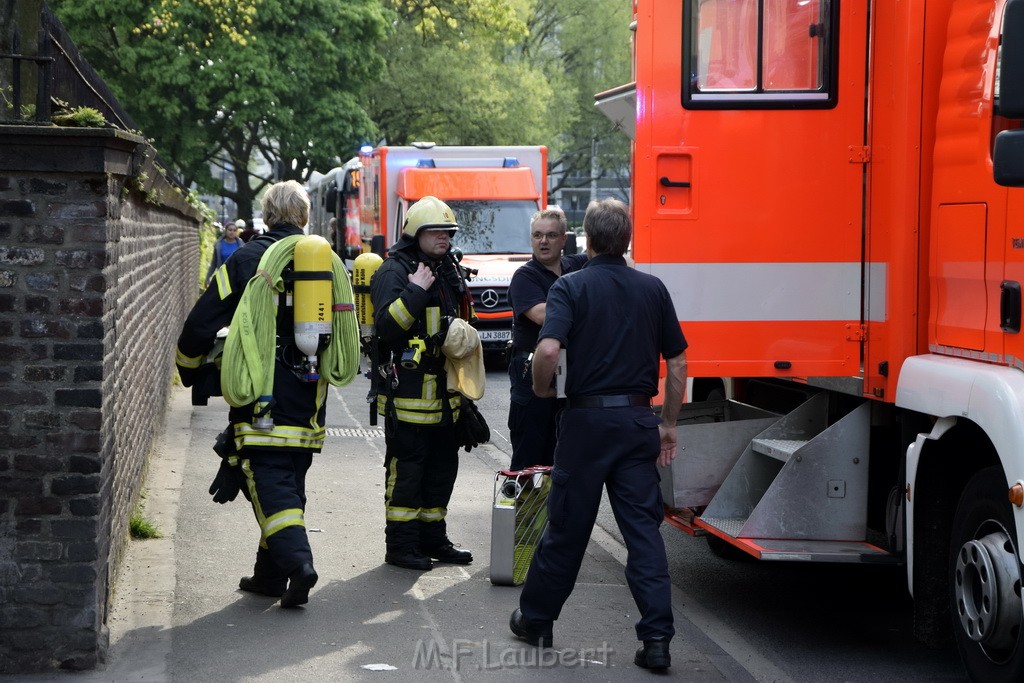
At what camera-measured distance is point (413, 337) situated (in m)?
6.59

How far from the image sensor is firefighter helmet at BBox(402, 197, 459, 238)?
6582 mm

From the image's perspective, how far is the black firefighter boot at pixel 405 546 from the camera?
262 inches

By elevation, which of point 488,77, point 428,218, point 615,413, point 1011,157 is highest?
point 488,77

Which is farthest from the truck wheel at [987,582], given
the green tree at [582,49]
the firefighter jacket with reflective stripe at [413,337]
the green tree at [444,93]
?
the green tree at [582,49]

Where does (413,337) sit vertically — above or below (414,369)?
above

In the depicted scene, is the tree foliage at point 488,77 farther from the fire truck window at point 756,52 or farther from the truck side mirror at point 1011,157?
A: the truck side mirror at point 1011,157

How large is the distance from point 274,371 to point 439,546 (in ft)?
4.95

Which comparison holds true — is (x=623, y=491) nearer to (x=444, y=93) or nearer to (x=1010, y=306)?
(x=1010, y=306)

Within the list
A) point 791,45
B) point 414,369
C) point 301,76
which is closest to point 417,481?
point 414,369

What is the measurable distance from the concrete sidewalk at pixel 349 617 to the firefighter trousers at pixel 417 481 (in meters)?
0.19

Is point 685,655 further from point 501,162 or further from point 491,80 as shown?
point 491,80

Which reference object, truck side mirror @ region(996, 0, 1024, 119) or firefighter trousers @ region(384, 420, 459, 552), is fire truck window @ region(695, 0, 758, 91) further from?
firefighter trousers @ region(384, 420, 459, 552)

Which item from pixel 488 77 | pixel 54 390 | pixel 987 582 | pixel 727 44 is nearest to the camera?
pixel 987 582

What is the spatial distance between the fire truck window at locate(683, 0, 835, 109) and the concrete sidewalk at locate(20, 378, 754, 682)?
233cm
